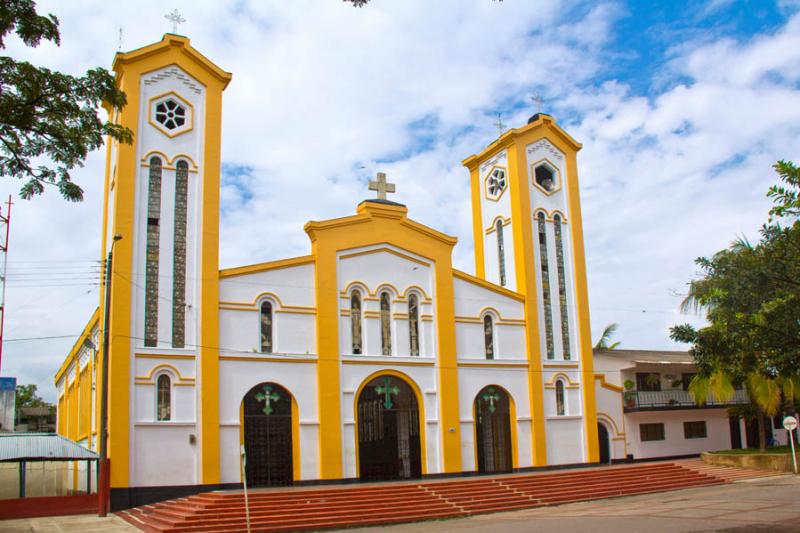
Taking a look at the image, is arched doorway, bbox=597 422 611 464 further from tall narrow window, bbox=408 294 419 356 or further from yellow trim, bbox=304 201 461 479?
tall narrow window, bbox=408 294 419 356

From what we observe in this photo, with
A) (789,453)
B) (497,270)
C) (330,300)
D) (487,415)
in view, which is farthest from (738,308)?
(789,453)

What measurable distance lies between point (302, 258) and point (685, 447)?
2175cm

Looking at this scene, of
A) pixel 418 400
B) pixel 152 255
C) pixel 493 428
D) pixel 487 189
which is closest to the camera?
pixel 152 255

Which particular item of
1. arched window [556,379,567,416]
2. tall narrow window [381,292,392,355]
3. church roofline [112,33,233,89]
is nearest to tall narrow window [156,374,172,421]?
tall narrow window [381,292,392,355]

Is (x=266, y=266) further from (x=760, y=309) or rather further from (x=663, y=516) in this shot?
(x=760, y=309)

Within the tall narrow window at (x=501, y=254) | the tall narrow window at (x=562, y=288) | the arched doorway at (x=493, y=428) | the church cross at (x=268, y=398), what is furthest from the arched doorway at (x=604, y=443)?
the church cross at (x=268, y=398)

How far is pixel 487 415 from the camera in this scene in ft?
101

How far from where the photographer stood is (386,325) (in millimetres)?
29391

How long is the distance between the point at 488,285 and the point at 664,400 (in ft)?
39.8

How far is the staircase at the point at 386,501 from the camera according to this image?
2084 centimetres

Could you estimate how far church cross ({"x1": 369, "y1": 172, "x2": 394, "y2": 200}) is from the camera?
31.0 meters

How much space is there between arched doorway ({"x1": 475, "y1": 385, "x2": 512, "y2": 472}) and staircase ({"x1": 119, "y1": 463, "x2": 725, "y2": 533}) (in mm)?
2678

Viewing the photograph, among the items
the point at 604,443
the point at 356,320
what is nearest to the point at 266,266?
the point at 356,320

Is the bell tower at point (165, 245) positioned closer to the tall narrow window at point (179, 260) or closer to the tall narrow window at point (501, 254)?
the tall narrow window at point (179, 260)
